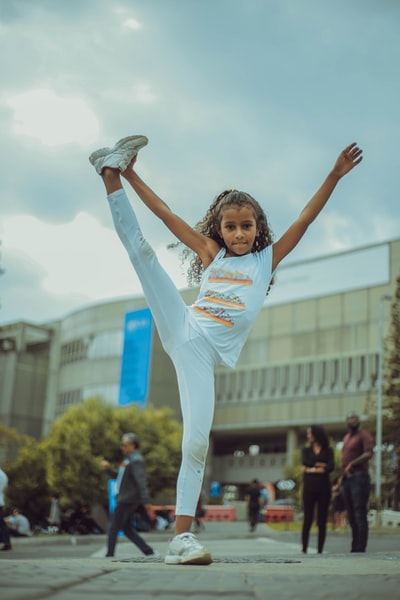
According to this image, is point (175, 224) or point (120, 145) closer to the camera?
point (120, 145)

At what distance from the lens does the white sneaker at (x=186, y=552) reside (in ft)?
13.3

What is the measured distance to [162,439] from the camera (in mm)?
39438

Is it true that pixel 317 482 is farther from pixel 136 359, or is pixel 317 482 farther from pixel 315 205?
pixel 136 359

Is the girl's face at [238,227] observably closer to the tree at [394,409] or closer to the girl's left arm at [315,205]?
the girl's left arm at [315,205]

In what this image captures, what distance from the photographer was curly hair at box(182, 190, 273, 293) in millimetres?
4781

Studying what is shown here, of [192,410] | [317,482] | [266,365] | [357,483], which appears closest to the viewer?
[192,410]

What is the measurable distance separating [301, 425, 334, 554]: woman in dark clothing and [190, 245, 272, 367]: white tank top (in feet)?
16.9

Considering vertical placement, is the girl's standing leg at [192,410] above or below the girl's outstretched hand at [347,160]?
below

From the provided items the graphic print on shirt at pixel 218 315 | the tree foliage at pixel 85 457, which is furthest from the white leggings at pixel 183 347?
the tree foliage at pixel 85 457

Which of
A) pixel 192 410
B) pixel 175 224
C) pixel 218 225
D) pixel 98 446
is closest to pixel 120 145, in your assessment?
pixel 175 224

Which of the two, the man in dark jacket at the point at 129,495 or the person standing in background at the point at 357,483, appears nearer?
the person standing in background at the point at 357,483

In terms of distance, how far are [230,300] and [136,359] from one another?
183 ft

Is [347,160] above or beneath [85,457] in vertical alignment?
above

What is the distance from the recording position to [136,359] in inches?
2359
